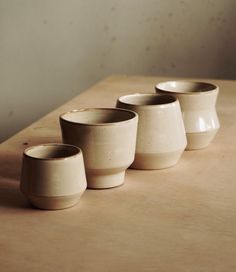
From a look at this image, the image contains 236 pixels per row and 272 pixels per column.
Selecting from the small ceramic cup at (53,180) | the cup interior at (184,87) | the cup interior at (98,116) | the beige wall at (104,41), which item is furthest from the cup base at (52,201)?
the beige wall at (104,41)

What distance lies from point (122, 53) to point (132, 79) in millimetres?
824

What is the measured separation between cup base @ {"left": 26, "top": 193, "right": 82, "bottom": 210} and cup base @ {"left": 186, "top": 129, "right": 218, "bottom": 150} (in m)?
0.34

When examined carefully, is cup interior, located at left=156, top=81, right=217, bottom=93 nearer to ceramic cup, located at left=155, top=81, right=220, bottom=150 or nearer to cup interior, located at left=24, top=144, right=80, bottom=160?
ceramic cup, located at left=155, top=81, right=220, bottom=150

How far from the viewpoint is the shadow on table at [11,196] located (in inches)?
32.0

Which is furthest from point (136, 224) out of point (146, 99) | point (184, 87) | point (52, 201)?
point (184, 87)

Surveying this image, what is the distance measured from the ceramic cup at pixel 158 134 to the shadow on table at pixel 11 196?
0.20 meters

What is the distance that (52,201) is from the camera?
2.57 feet

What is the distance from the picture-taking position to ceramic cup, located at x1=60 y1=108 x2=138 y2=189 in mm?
833

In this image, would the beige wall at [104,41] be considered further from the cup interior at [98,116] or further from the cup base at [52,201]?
the cup base at [52,201]

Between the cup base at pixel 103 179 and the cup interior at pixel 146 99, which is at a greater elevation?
the cup interior at pixel 146 99

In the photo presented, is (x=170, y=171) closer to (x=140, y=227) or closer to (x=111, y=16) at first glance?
(x=140, y=227)

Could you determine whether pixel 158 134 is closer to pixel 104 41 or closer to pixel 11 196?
pixel 11 196

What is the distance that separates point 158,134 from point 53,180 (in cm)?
23

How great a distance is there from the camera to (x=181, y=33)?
8.13ft
